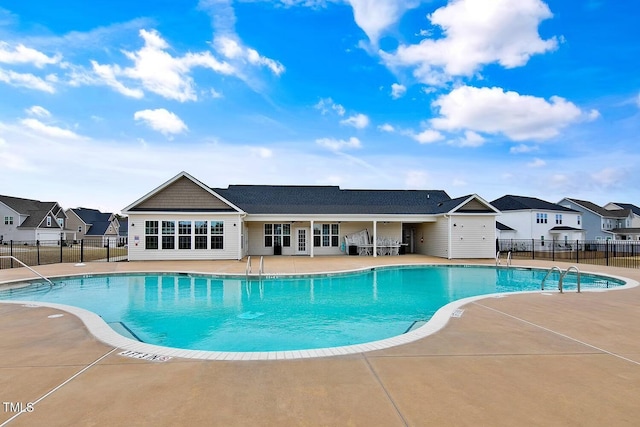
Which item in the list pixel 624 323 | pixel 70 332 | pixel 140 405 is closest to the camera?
pixel 140 405

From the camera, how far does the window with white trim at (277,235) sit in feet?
78.5

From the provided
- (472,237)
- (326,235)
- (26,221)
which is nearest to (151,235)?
(326,235)

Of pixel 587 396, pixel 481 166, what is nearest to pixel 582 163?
pixel 481 166

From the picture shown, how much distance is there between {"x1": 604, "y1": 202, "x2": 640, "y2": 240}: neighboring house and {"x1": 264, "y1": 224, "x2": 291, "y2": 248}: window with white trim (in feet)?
145

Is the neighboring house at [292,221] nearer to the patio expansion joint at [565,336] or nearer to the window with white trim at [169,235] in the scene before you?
the window with white trim at [169,235]

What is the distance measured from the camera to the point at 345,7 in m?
16.3

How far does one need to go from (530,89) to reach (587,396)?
67.7 feet

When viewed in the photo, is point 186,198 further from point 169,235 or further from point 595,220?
point 595,220

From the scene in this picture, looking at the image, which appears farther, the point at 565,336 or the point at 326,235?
the point at 326,235

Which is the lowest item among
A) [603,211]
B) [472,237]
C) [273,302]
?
[273,302]

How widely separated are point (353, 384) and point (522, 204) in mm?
37838

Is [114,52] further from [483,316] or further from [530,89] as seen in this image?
[530,89]

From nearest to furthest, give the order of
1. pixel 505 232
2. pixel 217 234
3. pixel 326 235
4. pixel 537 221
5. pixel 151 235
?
pixel 151 235, pixel 217 234, pixel 326 235, pixel 537 221, pixel 505 232

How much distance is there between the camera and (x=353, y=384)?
360 centimetres
